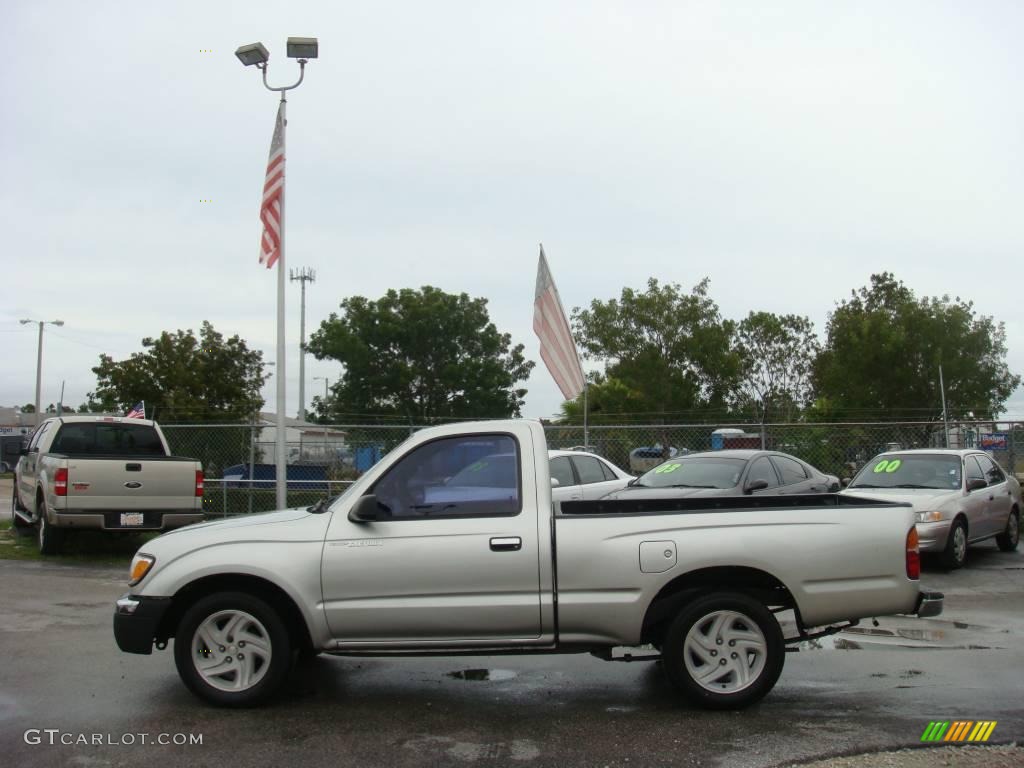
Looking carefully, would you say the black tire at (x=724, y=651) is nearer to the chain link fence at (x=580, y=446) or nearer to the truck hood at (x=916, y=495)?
the truck hood at (x=916, y=495)

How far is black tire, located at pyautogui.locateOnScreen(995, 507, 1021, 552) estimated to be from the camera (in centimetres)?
1387

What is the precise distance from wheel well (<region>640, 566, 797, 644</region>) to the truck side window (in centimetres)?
102

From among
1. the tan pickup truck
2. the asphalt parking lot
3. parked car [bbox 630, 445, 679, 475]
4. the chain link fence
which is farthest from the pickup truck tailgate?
parked car [bbox 630, 445, 679, 475]

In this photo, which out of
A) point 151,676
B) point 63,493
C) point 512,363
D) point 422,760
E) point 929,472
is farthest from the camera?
point 512,363

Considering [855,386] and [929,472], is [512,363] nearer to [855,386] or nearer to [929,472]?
[855,386]

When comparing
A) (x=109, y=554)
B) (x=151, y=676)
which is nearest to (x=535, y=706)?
(x=151, y=676)

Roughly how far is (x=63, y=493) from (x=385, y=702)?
315 inches

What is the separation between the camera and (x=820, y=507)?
19.3 feet

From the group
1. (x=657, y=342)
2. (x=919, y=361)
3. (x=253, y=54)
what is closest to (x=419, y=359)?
(x=657, y=342)

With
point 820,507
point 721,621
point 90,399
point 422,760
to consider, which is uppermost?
point 90,399

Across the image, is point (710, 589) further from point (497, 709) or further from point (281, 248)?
point (281, 248)

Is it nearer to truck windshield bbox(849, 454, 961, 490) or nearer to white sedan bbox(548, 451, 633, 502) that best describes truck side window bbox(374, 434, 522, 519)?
white sedan bbox(548, 451, 633, 502)

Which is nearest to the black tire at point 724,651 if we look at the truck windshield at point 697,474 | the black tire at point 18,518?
the truck windshield at point 697,474

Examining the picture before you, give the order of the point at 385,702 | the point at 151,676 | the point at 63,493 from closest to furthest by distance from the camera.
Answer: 1. the point at 385,702
2. the point at 151,676
3. the point at 63,493
